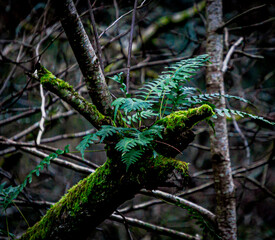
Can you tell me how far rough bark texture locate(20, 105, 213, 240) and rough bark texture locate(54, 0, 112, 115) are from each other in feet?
0.84

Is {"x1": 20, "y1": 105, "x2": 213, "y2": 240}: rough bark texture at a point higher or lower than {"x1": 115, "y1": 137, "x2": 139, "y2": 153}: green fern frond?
lower

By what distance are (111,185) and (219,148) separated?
1164 mm

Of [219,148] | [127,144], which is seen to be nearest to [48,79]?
[127,144]

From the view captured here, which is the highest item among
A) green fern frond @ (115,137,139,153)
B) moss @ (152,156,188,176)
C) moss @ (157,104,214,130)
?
moss @ (157,104,214,130)

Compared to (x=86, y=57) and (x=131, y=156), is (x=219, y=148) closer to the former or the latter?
(x=131, y=156)

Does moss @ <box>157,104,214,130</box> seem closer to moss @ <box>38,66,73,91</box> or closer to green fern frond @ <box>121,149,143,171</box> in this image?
green fern frond @ <box>121,149,143,171</box>

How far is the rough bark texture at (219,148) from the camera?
1.72 meters

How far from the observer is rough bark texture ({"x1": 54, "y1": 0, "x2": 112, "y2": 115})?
1.07 meters

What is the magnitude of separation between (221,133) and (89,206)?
1.31 metres

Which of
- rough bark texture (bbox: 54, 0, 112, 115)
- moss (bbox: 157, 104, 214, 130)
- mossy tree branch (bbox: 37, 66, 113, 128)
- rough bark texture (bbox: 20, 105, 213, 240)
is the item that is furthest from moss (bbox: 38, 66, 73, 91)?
moss (bbox: 157, 104, 214, 130)

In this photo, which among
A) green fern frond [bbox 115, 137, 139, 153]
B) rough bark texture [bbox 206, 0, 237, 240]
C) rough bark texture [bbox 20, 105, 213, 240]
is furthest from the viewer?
rough bark texture [bbox 206, 0, 237, 240]

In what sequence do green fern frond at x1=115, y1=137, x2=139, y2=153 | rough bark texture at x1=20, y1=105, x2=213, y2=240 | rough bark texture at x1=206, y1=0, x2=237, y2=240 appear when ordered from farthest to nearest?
rough bark texture at x1=206, y1=0, x2=237, y2=240 < rough bark texture at x1=20, y1=105, x2=213, y2=240 < green fern frond at x1=115, y1=137, x2=139, y2=153

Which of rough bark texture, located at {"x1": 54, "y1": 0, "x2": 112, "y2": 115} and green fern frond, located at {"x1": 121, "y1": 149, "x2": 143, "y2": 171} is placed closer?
green fern frond, located at {"x1": 121, "y1": 149, "x2": 143, "y2": 171}

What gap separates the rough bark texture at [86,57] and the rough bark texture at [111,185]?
0.26 meters
